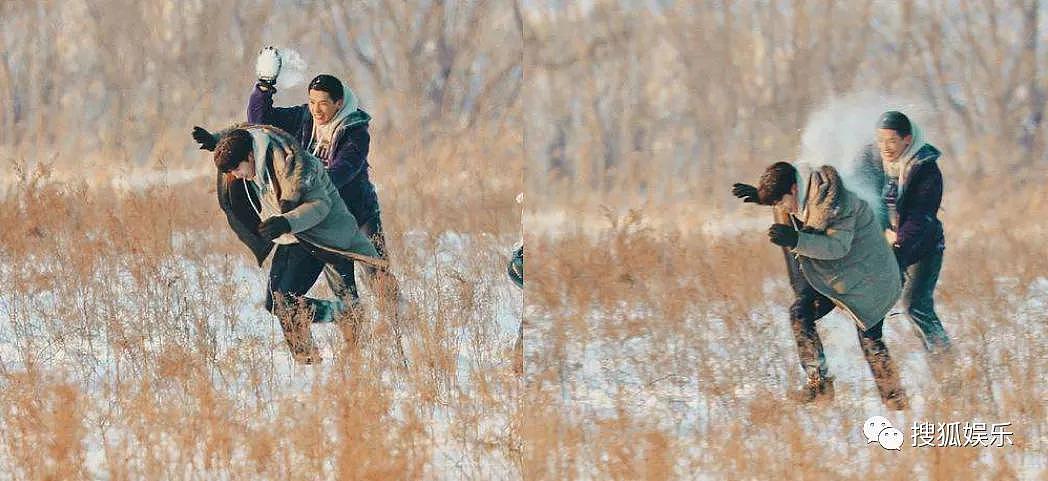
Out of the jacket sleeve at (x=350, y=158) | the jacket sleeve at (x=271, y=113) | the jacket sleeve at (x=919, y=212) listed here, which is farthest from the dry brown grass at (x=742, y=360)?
the jacket sleeve at (x=271, y=113)

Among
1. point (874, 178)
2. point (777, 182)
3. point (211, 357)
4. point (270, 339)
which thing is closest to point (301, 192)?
point (270, 339)

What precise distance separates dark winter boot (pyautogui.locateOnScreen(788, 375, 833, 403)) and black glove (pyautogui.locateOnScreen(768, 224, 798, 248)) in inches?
22.2

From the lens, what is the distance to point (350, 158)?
5.98 meters

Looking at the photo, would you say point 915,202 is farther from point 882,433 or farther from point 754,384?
point 754,384

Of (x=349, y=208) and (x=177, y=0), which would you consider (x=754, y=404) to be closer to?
(x=349, y=208)

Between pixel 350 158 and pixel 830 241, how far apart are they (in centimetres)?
191

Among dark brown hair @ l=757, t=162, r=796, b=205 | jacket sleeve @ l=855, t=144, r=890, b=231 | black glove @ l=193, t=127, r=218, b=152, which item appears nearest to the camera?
jacket sleeve @ l=855, t=144, r=890, b=231

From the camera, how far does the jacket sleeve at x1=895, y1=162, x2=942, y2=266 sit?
5.39 meters

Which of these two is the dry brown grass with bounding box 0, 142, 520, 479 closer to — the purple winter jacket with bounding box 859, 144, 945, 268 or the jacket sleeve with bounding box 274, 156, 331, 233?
the jacket sleeve with bounding box 274, 156, 331, 233

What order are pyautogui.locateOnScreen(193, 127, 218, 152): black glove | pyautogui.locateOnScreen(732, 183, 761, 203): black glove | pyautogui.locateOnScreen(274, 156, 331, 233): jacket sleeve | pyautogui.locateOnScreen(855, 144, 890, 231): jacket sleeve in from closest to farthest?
pyautogui.locateOnScreen(855, 144, 890, 231): jacket sleeve < pyautogui.locateOnScreen(732, 183, 761, 203): black glove < pyautogui.locateOnScreen(274, 156, 331, 233): jacket sleeve < pyautogui.locateOnScreen(193, 127, 218, 152): black glove

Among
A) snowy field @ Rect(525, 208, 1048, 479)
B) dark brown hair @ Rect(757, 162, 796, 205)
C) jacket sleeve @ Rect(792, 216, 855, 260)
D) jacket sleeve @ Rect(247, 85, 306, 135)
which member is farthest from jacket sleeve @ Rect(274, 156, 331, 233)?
jacket sleeve @ Rect(792, 216, 855, 260)

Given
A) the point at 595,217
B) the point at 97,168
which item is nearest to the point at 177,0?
the point at 97,168

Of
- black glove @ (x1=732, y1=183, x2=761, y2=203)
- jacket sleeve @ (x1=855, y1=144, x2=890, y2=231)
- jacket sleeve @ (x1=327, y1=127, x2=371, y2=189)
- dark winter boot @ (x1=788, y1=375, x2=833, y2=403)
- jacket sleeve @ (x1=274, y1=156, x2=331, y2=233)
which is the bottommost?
dark winter boot @ (x1=788, y1=375, x2=833, y2=403)

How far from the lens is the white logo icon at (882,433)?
5414 mm
